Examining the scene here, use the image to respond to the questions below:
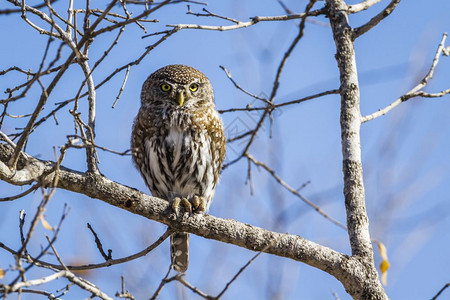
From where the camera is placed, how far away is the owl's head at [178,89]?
5664mm

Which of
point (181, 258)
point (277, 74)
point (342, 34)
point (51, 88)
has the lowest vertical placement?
point (51, 88)

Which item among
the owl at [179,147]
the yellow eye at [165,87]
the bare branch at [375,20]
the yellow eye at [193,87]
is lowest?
the owl at [179,147]

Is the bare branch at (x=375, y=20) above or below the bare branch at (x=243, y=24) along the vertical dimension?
above

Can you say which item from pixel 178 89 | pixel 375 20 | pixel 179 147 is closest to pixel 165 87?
pixel 178 89

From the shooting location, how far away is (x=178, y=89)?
228 inches

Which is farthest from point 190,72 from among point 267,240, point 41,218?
point 41,218

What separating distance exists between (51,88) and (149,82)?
305cm

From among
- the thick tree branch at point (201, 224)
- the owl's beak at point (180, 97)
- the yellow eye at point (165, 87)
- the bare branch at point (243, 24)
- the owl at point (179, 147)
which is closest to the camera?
the thick tree branch at point (201, 224)

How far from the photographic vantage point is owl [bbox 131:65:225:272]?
518 cm

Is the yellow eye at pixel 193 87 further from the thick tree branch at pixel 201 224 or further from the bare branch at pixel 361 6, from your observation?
the thick tree branch at pixel 201 224

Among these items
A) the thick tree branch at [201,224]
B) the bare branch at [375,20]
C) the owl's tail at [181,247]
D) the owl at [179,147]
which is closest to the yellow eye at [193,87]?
the owl at [179,147]

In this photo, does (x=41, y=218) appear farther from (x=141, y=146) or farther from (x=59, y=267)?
(x=141, y=146)

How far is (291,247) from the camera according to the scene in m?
3.81

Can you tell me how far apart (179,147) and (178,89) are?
84 centimetres
